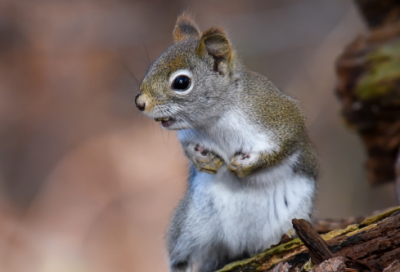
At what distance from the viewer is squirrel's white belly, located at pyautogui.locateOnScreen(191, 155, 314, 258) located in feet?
7.91

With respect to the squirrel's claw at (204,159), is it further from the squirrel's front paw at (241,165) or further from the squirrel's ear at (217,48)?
the squirrel's ear at (217,48)

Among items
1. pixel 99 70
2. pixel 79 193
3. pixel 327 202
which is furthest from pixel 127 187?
pixel 327 202

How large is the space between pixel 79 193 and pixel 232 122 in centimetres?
289

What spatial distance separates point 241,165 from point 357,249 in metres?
0.65

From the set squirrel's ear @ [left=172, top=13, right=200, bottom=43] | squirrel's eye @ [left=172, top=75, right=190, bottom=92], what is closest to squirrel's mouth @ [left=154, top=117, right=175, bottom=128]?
squirrel's eye @ [left=172, top=75, right=190, bottom=92]

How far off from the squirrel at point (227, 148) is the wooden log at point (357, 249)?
23cm

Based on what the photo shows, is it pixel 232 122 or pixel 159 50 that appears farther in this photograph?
pixel 159 50

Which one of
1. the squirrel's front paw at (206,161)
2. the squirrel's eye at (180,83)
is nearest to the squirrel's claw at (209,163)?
the squirrel's front paw at (206,161)

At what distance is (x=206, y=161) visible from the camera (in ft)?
7.80

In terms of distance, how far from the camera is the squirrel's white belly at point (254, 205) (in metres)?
2.41

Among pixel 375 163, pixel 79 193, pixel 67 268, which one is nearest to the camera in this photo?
pixel 375 163

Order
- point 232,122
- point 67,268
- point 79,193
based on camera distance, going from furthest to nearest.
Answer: point 79,193
point 67,268
point 232,122

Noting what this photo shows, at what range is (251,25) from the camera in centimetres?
591

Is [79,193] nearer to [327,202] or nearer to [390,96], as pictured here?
[327,202]
